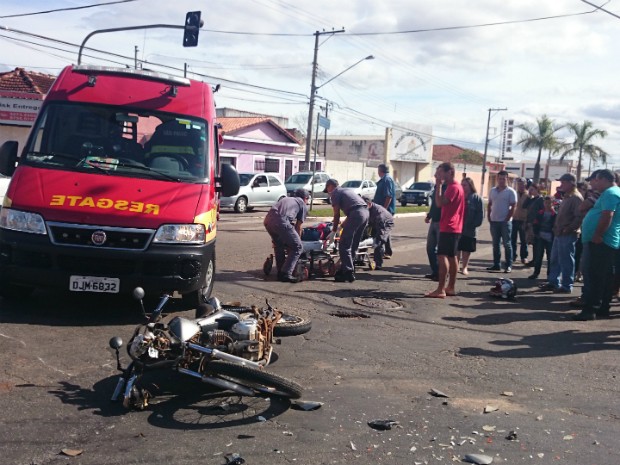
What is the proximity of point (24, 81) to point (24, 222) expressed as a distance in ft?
97.4

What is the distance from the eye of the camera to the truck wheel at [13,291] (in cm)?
690

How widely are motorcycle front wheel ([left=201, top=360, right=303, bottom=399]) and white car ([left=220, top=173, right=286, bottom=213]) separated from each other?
22.1m

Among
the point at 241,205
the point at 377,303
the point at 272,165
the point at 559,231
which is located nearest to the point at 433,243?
the point at 559,231

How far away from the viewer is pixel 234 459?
3.80 meters

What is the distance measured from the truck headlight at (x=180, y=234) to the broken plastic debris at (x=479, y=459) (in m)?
3.59

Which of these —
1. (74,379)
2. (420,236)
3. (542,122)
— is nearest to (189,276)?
(74,379)

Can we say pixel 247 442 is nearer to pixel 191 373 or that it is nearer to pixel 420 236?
pixel 191 373

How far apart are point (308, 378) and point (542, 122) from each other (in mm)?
55564

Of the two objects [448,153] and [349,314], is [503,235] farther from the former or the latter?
[448,153]

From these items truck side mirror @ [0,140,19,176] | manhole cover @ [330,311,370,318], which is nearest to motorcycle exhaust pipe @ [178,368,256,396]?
manhole cover @ [330,311,370,318]

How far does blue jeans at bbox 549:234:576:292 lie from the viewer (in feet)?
33.2

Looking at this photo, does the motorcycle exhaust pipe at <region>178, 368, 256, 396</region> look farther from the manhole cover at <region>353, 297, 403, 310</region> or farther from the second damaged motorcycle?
the manhole cover at <region>353, 297, 403, 310</region>

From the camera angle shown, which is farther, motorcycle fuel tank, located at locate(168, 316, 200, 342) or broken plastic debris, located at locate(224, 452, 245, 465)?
motorcycle fuel tank, located at locate(168, 316, 200, 342)

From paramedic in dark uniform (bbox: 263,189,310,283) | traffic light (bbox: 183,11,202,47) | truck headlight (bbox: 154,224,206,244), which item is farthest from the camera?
traffic light (bbox: 183,11,202,47)
